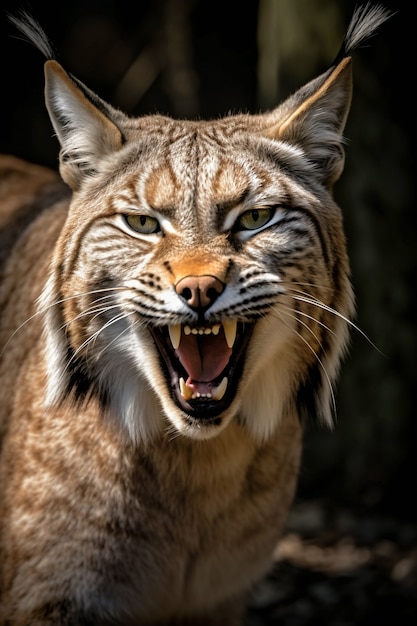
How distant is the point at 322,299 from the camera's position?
409 cm

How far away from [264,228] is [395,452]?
338 centimetres

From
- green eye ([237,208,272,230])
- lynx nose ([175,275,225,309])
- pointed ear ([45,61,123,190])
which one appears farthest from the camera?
pointed ear ([45,61,123,190])

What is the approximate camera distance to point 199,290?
3.52m

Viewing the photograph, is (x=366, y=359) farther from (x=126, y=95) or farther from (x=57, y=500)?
(x=126, y=95)

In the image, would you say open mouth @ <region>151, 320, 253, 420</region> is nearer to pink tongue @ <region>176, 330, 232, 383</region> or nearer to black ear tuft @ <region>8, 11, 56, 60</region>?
pink tongue @ <region>176, 330, 232, 383</region>

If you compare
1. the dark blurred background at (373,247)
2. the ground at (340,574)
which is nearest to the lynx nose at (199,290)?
the ground at (340,574)

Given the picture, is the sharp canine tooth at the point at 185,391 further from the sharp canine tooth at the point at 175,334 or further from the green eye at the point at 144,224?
the green eye at the point at 144,224

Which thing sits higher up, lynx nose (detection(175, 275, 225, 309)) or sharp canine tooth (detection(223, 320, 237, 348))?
lynx nose (detection(175, 275, 225, 309))

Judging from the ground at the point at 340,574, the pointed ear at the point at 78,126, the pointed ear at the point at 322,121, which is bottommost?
the ground at the point at 340,574

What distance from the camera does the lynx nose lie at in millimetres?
3527

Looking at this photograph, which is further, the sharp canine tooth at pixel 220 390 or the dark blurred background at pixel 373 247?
the dark blurred background at pixel 373 247

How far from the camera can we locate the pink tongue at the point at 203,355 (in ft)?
12.3

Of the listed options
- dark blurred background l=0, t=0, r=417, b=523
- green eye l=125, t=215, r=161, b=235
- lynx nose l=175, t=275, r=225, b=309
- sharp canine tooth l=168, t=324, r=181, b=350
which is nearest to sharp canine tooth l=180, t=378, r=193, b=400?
sharp canine tooth l=168, t=324, r=181, b=350

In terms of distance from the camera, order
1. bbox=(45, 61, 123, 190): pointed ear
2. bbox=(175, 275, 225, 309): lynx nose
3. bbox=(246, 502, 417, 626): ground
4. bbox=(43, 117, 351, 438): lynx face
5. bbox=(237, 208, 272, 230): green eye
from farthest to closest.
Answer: bbox=(246, 502, 417, 626): ground, bbox=(45, 61, 123, 190): pointed ear, bbox=(237, 208, 272, 230): green eye, bbox=(43, 117, 351, 438): lynx face, bbox=(175, 275, 225, 309): lynx nose
